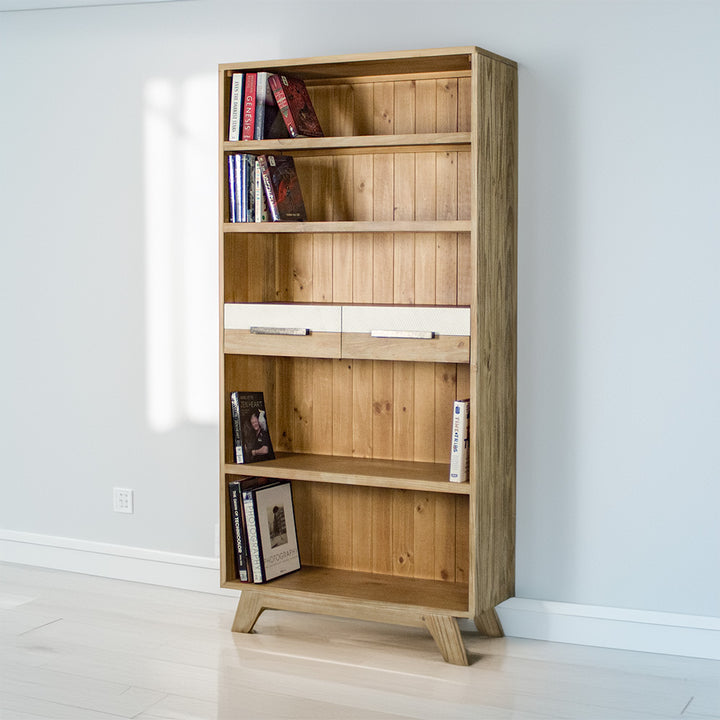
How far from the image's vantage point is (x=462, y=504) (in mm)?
3168

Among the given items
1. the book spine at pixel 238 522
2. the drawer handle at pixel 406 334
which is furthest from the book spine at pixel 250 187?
the book spine at pixel 238 522

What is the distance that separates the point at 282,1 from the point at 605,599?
2.33 meters

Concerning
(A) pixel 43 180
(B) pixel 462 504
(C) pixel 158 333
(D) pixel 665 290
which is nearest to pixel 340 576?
(B) pixel 462 504

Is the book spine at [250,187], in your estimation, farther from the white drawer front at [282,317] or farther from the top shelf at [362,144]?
the white drawer front at [282,317]

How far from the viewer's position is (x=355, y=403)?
3309mm

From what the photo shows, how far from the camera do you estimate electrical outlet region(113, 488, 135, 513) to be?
3.76 m

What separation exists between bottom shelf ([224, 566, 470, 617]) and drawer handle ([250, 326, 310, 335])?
843mm

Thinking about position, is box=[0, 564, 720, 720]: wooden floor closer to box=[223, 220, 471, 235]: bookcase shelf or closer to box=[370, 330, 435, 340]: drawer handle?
box=[370, 330, 435, 340]: drawer handle

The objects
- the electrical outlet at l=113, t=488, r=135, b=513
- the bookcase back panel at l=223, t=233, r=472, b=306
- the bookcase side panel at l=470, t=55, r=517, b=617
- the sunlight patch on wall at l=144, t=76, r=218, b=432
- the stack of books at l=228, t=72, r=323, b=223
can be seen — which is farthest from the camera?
the electrical outlet at l=113, t=488, r=135, b=513

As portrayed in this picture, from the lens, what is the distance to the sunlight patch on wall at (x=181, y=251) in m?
3.54

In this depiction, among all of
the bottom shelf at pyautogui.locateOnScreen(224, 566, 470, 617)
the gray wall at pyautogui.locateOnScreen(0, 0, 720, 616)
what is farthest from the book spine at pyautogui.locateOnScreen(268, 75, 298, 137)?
the bottom shelf at pyautogui.locateOnScreen(224, 566, 470, 617)

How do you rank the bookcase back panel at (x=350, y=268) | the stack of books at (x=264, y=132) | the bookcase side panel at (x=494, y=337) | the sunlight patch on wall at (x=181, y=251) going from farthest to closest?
the sunlight patch on wall at (x=181, y=251) → the bookcase back panel at (x=350, y=268) → the stack of books at (x=264, y=132) → the bookcase side panel at (x=494, y=337)

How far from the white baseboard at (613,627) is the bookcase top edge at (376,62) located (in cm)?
175

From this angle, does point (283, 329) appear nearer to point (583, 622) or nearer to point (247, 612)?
point (247, 612)
